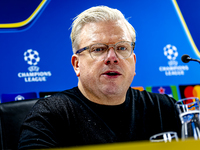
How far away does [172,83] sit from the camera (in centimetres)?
244

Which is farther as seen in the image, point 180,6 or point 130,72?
point 180,6

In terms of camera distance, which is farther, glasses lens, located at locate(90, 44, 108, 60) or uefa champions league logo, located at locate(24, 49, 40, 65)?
uefa champions league logo, located at locate(24, 49, 40, 65)

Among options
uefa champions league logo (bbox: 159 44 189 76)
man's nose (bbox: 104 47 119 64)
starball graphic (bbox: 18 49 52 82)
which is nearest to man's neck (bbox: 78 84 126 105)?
man's nose (bbox: 104 47 119 64)

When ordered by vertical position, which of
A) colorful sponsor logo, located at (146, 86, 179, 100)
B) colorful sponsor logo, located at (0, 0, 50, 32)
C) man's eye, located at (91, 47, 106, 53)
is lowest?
colorful sponsor logo, located at (146, 86, 179, 100)

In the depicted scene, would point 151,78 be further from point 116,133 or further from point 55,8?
point 116,133

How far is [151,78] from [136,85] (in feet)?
0.58

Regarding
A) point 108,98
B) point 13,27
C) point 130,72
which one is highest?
point 13,27

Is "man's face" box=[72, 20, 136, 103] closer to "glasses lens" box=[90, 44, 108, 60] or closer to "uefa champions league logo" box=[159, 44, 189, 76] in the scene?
"glasses lens" box=[90, 44, 108, 60]

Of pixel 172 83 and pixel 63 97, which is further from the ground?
pixel 63 97

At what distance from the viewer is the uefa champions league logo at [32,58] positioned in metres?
2.09

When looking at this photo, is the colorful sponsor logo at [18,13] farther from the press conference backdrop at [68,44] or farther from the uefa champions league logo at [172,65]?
the uefa champions league logo at [172,65]

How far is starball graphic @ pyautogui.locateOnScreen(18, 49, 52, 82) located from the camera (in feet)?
6.81

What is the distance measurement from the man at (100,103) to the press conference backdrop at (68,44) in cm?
94

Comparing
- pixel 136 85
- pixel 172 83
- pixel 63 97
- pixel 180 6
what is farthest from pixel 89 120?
pixel 180 6
